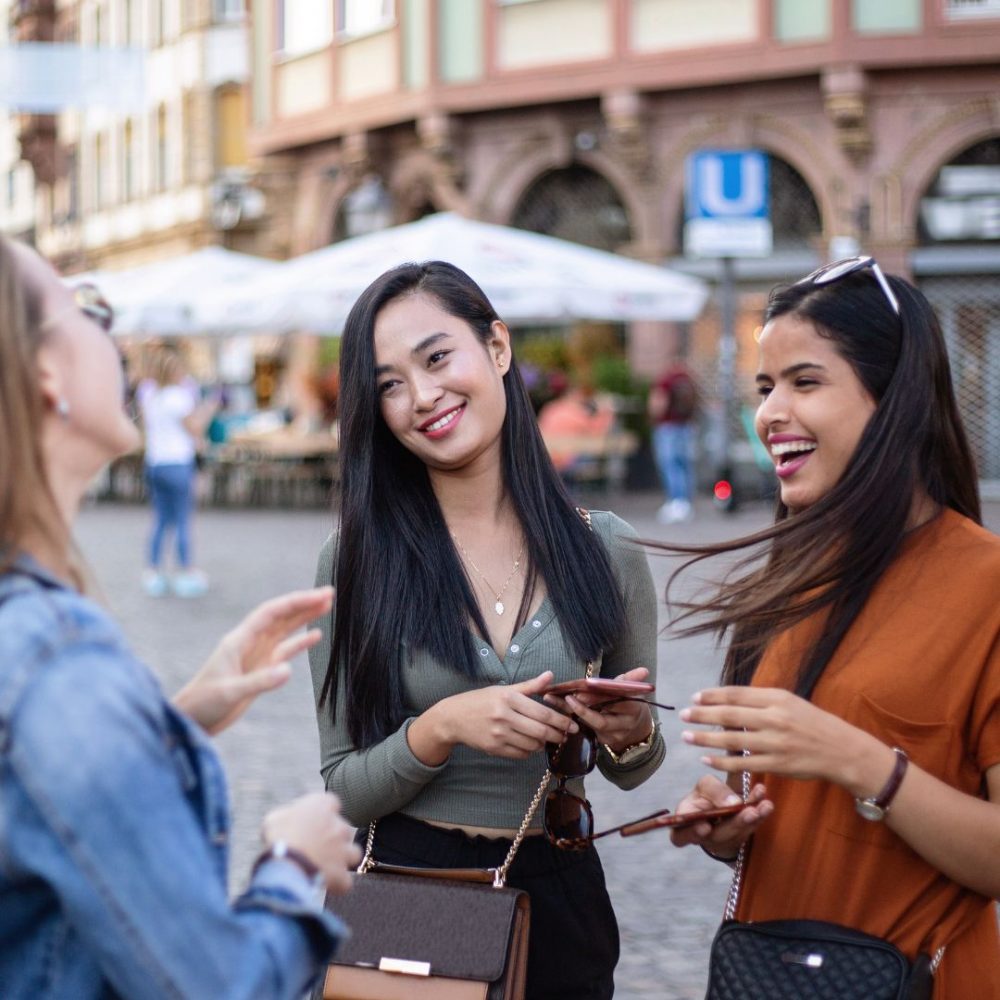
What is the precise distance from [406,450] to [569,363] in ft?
69.0

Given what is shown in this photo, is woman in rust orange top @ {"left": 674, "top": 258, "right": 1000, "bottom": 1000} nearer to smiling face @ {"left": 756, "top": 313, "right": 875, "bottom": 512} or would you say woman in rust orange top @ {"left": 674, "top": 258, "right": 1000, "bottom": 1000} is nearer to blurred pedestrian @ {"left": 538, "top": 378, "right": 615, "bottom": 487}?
smiling face @ {"left": 756, "top": 313, "right": 875, "bottom": 512}

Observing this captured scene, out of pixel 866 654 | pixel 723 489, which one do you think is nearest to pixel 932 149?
pixel 723 489

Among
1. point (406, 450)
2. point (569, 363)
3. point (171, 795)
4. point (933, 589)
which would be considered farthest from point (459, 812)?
point (569, 363)

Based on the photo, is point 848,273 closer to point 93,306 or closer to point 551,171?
point 93,306

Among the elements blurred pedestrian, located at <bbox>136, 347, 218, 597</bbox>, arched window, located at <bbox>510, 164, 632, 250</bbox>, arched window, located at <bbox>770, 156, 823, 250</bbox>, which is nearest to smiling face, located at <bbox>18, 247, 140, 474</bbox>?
blurred pedestrian, located at <bbox>136, 347, 218, 597</bbox>

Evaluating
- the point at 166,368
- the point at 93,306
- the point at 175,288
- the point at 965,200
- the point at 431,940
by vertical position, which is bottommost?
the point at 431,940

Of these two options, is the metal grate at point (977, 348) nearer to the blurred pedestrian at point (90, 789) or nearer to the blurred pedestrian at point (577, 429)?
the blurred pedestrian at point (577, 429)

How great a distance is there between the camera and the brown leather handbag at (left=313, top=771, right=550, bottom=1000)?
8.80ft

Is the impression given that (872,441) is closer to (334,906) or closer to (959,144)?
(334,906)

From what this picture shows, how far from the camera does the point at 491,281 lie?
17594 mm

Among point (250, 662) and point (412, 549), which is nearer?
point (250, 662)

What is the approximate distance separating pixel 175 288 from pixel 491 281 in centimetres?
756

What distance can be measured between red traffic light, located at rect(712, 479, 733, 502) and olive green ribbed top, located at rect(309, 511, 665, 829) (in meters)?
16.1

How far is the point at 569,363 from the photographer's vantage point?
79.4 feet
